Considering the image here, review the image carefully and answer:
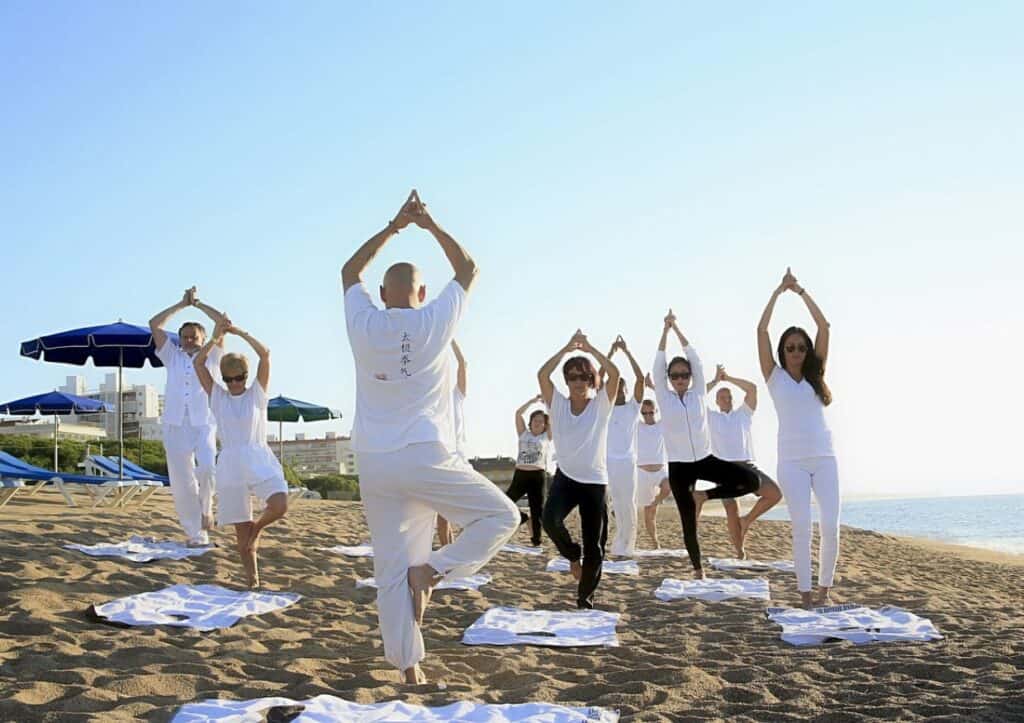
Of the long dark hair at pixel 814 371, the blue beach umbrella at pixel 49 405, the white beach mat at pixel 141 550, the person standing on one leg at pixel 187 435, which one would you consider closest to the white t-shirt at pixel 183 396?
the person standing on one leg at pixel 187 435

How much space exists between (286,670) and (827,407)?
390 centimetres

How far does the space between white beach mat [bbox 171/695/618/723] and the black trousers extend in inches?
115

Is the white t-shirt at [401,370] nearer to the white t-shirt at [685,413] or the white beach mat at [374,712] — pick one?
the white beach mat at [374,712]

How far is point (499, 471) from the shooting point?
126 ft

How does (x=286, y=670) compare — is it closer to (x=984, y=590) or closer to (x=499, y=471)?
(x=984, y=590)

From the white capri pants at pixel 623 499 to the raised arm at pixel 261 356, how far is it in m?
4.26

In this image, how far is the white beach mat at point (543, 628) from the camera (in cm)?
564

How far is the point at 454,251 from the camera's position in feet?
14.6

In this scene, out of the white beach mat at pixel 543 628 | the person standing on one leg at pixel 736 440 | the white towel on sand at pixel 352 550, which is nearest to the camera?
the white beach mat at pixel 543 628

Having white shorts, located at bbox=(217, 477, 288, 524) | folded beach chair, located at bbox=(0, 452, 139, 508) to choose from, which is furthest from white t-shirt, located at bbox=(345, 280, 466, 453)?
folded beach chair, located at bbox=(0, 452, 139, 508)

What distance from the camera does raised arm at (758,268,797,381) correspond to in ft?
21.9

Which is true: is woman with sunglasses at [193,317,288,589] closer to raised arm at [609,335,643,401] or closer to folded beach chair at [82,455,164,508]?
raised arm at [609,335,643,401]

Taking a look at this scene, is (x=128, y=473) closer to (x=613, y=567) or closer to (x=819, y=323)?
(x=613, y=567)

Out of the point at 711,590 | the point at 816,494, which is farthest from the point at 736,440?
the point at 816,494
